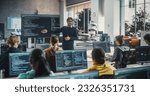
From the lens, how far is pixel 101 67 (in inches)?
73.2

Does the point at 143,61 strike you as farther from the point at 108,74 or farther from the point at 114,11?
the point at 114,11

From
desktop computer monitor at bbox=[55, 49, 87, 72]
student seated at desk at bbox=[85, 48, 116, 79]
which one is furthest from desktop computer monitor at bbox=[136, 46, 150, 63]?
student seated at desk at bbox=[85, 48, 116, 79]

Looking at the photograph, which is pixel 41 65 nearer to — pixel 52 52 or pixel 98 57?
pixel 98 57

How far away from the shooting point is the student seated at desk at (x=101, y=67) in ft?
5.76

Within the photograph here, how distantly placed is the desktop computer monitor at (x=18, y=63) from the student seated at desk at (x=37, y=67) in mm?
218

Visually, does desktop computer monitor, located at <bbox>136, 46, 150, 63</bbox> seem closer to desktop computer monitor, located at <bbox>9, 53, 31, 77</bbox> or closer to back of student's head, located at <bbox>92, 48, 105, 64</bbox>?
back of student's head, located at <bbox>92, 48, 105, 64</bbox>

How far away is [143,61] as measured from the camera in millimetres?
2803

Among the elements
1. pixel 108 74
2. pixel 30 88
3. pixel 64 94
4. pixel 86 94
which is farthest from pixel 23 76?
pixel 108 74

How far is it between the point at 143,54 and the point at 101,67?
109 centimetres

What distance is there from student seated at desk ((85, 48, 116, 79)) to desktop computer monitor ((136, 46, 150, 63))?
862 millimetres

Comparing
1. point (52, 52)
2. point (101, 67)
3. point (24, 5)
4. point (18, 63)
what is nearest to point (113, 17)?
point (24, 5)

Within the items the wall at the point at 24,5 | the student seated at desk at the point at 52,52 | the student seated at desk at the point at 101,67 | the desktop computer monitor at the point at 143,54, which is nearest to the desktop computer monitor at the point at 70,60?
the student seated at desk at the point at 52,52

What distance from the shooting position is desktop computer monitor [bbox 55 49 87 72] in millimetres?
2344

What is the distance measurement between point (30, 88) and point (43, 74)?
15 centimetres
